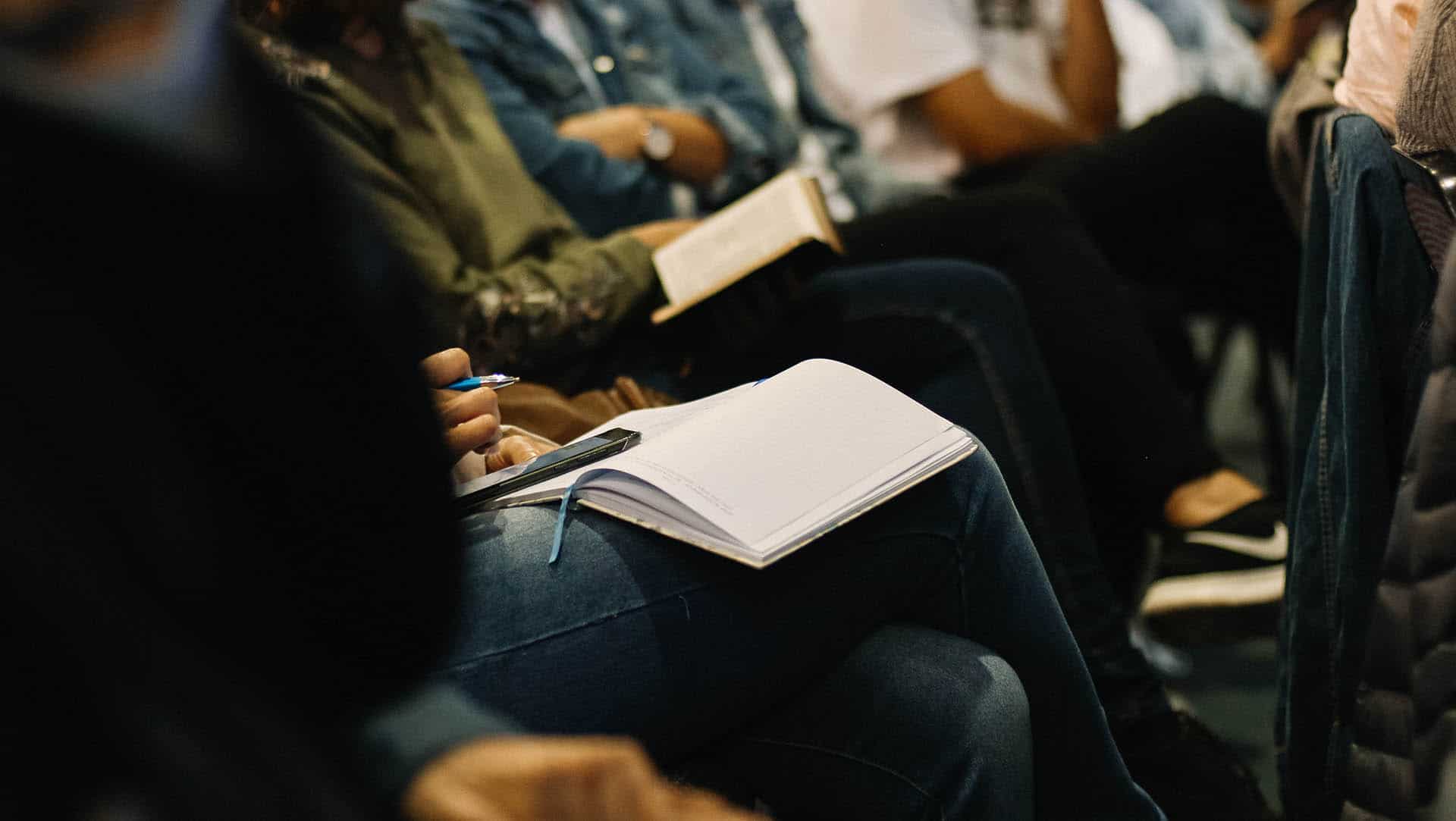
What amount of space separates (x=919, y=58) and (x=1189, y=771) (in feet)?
3.94

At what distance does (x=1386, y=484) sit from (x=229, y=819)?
889mm

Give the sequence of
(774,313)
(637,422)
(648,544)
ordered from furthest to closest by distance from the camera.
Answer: (774,313) → (637,422) → (648,544)

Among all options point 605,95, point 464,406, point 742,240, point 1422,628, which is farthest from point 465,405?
point 605,95

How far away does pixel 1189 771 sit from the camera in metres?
1.04

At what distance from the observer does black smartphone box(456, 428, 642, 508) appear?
2.68 ft

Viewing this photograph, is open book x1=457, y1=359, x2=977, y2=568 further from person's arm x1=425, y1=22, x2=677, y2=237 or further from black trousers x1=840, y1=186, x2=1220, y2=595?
person's arm x1=425, y1=22, x2=677, y2=237

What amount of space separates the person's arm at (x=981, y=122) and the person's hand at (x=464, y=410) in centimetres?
123

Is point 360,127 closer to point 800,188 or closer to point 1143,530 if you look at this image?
point 800,188

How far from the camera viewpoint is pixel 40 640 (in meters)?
0.40

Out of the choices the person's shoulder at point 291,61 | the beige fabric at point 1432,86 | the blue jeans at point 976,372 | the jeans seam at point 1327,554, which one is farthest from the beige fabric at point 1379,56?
the person's shoulder at point 291,61

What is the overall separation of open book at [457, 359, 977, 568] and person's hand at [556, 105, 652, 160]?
0.91 metres

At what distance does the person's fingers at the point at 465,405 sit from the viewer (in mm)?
833

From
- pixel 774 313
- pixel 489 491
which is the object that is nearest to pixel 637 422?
pixel 489 491

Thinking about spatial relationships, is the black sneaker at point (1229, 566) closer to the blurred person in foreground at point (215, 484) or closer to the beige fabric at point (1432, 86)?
the beige fabric at point (1432, 86)
